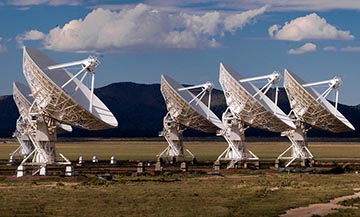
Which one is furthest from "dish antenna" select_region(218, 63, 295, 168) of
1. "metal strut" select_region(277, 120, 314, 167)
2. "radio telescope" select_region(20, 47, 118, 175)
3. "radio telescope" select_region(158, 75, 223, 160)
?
"radio telescope" select_region(20, 47, 118, 175)

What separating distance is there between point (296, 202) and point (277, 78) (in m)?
44.5

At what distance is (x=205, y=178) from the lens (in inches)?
2906

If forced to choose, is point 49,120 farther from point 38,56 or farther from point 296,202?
point 296,202

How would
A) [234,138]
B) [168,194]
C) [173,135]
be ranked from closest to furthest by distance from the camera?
[168,194] < [234,138] < [173,135]

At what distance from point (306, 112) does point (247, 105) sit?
34.4ft

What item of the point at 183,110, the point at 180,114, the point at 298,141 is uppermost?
the point at 183,110

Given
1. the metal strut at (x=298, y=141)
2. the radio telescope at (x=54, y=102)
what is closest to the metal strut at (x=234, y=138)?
the metal strut at (x=298, y=141)

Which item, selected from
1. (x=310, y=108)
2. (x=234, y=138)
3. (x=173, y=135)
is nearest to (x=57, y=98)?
(x=234, y=138)

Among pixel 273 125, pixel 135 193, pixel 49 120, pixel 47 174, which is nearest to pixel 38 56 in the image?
pixel 49 120

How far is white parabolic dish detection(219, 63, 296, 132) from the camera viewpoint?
289ft

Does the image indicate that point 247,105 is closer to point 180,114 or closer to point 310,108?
point 310,108

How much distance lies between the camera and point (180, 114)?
10100 centimetres

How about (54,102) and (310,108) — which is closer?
(54,102)

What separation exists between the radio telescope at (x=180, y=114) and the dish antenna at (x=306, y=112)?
32.1 feet
